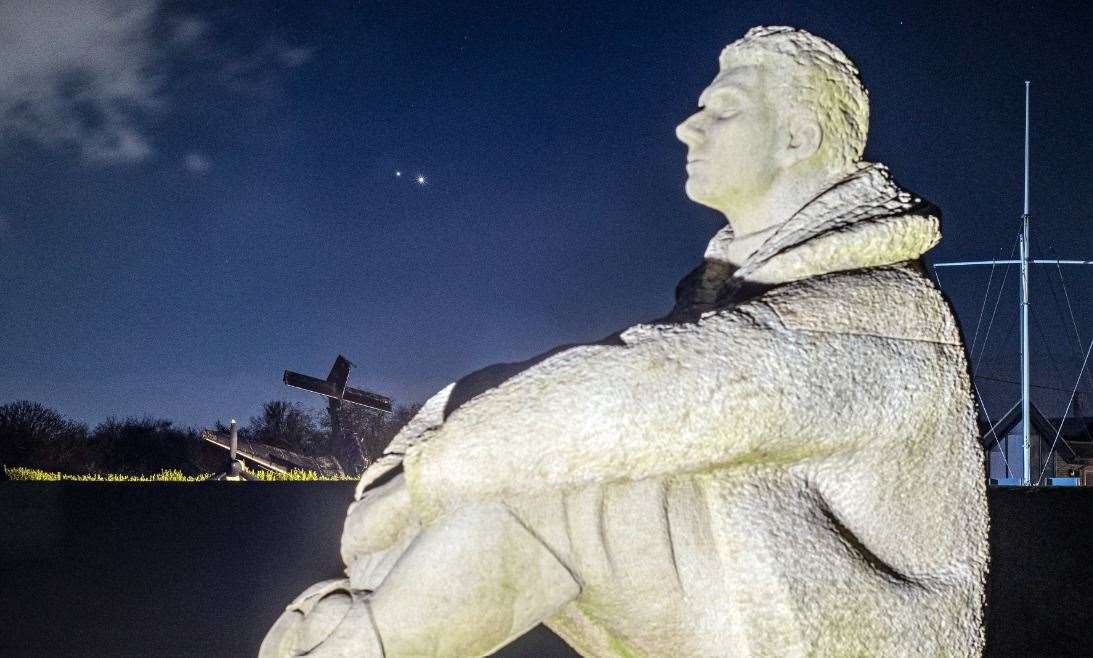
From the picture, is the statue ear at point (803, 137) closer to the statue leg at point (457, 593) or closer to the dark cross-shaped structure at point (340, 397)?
the statue leg at point (457, 593)

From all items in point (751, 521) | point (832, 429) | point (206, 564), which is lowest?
point (206, 564)

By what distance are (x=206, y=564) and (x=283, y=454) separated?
8.27 m

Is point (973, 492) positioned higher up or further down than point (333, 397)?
further down

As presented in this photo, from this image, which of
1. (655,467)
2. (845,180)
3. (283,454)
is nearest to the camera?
(655,467)

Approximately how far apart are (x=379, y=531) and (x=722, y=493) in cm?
67

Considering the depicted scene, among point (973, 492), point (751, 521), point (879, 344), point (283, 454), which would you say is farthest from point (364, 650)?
point (283, 454)

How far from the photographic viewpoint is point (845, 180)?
2154 mm

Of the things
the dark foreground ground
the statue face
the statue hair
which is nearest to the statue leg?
the statue face

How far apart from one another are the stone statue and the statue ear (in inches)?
10.5

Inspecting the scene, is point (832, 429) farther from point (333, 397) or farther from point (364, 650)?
point (333, 397)

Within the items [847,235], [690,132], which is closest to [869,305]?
[847,235]

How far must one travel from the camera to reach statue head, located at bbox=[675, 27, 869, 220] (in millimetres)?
2264

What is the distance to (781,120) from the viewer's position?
228cm

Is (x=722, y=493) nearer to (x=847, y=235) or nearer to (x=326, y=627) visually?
(x=847, y=235)
